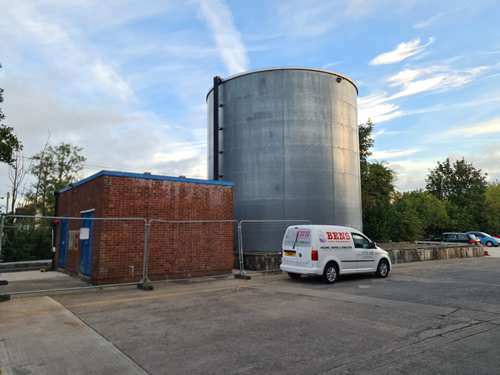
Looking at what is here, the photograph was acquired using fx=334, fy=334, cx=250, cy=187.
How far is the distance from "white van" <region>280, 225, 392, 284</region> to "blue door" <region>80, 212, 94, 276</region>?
7039 mm

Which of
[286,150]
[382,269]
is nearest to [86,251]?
[286,150]

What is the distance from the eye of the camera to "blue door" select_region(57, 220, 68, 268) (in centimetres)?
1548

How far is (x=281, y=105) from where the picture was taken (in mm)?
17453

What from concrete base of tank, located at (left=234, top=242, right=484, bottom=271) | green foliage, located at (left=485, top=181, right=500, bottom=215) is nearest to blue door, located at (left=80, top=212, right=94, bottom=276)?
concrete base of tank, located at (left=234, top=242, right=484, bottom=271)

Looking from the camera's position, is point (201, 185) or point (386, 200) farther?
point (386, 200)

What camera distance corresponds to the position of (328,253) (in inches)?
453

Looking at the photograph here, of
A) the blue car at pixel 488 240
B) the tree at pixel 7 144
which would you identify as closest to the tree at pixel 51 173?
the tree at pixel 7 144

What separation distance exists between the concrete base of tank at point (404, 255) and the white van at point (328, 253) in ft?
8.15

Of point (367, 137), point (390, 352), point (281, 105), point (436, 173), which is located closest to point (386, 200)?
point (367, 137)

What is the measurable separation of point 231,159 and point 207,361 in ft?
47.5

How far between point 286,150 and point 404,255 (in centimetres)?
999

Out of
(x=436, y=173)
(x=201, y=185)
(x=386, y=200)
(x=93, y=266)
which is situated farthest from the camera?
(x=436, y=173)

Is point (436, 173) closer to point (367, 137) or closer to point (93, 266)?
point (367, 137)

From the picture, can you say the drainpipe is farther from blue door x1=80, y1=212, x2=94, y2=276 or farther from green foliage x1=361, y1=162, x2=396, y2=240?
green foliage x1=361, y1=162, x2=396, y2=240
